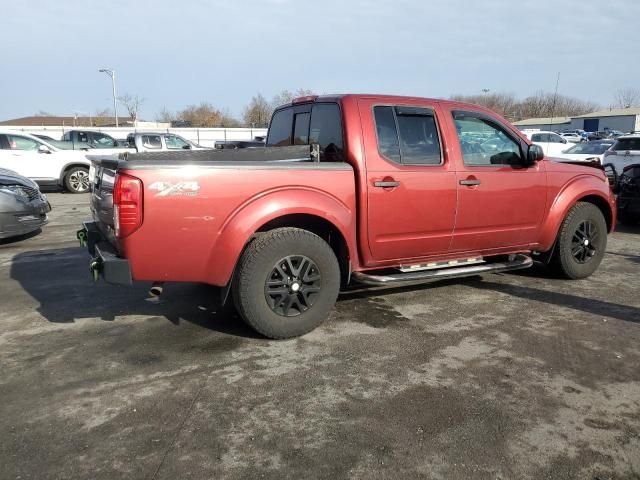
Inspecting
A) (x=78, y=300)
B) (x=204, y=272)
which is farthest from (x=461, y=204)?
(x=78, y=300)

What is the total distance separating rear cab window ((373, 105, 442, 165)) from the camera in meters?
4.47

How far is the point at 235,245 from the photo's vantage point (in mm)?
3809

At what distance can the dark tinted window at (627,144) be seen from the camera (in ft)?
39.6

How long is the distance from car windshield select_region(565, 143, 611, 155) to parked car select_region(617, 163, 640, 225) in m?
7.72

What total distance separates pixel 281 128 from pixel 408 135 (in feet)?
5.09

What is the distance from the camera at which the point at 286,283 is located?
4.07m

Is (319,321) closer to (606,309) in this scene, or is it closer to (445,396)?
(445,396)

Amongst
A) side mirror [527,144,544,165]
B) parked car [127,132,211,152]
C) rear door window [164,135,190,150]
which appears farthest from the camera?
rear door window [164,135,190,150]

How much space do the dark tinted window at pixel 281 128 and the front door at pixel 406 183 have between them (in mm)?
1162

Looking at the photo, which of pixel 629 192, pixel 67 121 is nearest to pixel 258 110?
pixel 67 121

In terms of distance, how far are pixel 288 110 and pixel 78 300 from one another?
2889mm

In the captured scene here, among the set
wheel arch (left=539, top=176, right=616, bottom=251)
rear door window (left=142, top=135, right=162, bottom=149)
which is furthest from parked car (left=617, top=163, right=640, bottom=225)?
rear door window (left=142, top=135, right=162, bottom=149)

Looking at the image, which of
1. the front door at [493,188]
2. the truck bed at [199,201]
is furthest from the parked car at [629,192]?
the truck bed at [199,201]

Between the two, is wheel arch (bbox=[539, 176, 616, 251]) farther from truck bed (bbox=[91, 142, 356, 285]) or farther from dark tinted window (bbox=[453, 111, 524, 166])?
truck bed (bbox=[91, 142, 356, 285])
